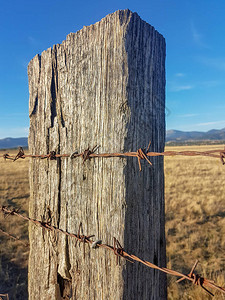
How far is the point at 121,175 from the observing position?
3.59 ft

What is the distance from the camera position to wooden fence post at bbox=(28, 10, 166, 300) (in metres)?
→ 1.11

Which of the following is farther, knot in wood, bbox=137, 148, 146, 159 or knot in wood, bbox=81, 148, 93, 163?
knot in wood, bbox=81, 148, 93, 163

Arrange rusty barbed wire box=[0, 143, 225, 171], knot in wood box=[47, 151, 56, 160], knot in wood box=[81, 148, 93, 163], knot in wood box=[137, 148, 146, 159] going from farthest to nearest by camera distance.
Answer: knot in wood box=[47, 151, 56, 160], knot in wood box=[81, 148, 93, 163], knot in wood box=[137, 148, 146, 159], rusty barbed wire box=[0, 143, 225, 171]

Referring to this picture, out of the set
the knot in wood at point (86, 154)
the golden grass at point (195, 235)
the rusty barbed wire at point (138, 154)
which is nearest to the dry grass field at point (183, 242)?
the golden grass at point (195, 235)

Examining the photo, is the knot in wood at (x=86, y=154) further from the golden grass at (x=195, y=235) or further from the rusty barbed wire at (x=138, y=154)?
the golden grass at (x=195, y=235)

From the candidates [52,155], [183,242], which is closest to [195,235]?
[183,242]

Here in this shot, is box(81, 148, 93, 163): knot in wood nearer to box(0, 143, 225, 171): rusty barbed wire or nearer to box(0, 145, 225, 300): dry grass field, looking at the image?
box(0, 143, 225, 171): rusty barbed wire

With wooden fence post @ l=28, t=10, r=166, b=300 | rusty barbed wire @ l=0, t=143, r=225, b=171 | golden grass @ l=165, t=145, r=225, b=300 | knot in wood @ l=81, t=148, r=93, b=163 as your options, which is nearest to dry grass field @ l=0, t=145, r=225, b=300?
golden grass @ l=165, t=145, r=225, b=300

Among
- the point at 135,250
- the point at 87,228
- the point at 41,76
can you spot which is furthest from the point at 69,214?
the point at 41,76

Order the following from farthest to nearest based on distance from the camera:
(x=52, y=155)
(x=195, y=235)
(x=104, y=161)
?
(x=195, y=235), (x=52, y=155), (x=104, y=161)

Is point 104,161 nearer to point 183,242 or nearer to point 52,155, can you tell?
point 52,155

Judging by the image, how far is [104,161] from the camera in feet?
3.79

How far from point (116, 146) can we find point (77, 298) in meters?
0.95

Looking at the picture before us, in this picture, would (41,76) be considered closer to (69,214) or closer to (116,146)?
(116,146)
